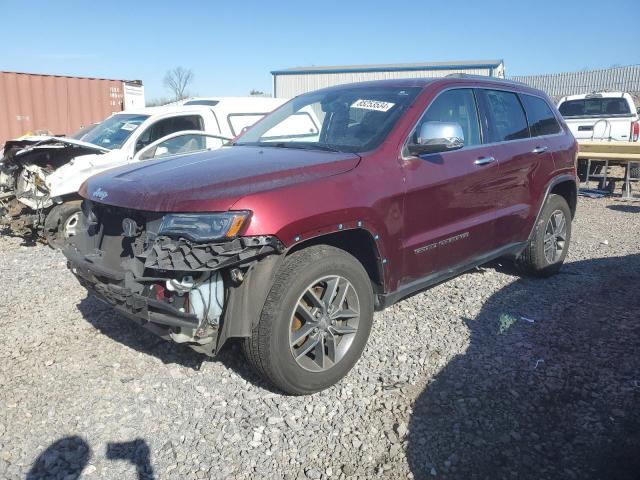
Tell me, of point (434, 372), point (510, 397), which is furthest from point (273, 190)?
point (510, 397)

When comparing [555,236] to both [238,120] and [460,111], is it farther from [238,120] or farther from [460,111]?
[238,120]

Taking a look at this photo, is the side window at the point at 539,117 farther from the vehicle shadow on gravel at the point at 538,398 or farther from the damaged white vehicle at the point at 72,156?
the damaged white vehicle at the point at 72,156

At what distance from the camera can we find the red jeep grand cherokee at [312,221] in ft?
9.00

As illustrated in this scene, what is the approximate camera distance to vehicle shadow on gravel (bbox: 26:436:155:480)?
2570 mm

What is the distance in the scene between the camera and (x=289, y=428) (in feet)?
9.59

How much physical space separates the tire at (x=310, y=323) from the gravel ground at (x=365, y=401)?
19 centimetres

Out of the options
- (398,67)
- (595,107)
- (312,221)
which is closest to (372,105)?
(312,221)

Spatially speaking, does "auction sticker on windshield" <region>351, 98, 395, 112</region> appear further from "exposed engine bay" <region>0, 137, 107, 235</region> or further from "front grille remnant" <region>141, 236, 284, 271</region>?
"exposed engine bay" <region>0, 137, 107, 235</region>

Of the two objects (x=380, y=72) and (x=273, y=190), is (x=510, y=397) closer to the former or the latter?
(x=273, y=190)

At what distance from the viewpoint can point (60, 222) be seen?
673 cm

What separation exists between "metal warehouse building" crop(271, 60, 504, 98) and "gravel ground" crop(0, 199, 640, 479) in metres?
21.7

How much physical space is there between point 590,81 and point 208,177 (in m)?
29.2

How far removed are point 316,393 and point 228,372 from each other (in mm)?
638

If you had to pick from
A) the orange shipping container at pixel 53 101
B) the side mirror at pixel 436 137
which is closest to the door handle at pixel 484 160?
the side mirror at pixel 436 137
